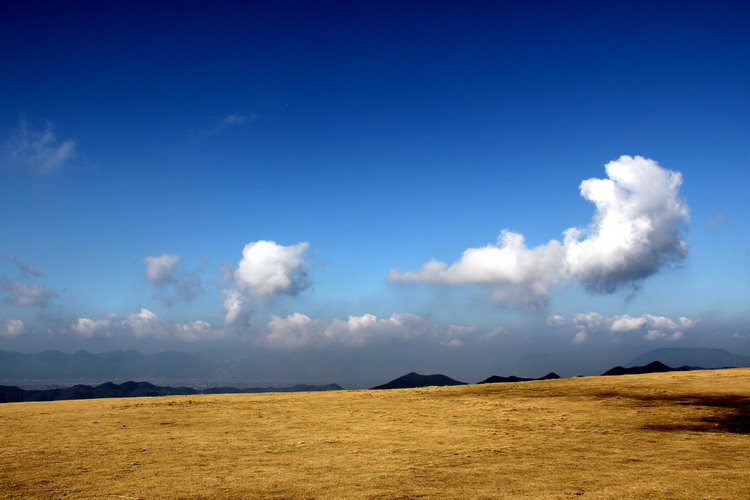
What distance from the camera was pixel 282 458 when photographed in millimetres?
16484

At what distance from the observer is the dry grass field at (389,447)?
12477mm

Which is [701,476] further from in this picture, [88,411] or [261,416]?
[88,411]

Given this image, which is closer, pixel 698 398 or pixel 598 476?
pixel 598 476

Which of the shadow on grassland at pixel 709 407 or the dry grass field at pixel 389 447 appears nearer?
the dry grass field at pixel 389 447

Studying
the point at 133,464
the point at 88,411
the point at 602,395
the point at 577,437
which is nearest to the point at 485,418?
the point at 577,437

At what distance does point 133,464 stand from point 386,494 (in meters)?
9.34

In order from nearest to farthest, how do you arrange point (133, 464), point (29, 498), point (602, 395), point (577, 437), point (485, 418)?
point (29, 498), point (133, 464), point (577, 437), point (485, 418), point (602, 395)

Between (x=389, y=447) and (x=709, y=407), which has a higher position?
(x=389, y=447)

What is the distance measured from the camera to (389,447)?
18.2 meters

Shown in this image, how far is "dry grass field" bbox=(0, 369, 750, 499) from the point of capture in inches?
491

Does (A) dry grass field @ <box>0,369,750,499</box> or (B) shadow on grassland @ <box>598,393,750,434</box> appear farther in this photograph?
(B) shadow on grassland @ <box>598,393,750,434</box>

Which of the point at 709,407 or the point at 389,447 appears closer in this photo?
the point at 389,447

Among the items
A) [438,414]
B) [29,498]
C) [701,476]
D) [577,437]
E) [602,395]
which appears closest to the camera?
[29,498]

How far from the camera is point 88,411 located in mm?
29797
